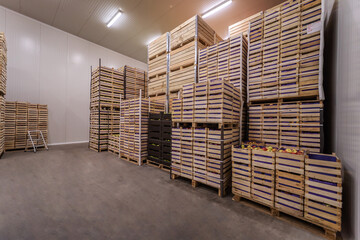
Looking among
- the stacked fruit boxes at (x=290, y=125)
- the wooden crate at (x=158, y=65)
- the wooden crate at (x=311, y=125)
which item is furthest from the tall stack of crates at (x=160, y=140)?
the wooden crate at (x=311, y=125)

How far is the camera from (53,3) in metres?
8.67

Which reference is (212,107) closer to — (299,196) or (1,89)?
(299,196)

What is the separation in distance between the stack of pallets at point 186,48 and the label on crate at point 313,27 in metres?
3.37

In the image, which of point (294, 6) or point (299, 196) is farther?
point (294, 6)

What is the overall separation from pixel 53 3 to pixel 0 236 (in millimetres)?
11089

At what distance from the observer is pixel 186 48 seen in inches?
255

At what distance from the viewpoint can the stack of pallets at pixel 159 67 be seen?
24.0 ft

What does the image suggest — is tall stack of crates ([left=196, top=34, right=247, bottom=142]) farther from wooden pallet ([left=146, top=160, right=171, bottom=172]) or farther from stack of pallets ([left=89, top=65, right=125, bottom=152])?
stack of pallets ([left=89, top=65, right=125, bottom=152])

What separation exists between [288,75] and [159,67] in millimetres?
5273

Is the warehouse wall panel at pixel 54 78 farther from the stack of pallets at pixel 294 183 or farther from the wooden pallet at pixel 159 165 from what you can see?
the stack of pallets at pixel 294 183

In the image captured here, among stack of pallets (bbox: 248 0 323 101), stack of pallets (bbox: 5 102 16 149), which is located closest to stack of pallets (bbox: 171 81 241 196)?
stack of pallets (bbox: 248 0 323 101)

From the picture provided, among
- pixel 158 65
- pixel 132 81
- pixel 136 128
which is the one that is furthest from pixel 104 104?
pixel 158 65

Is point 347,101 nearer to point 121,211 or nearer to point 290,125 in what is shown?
point 290,125

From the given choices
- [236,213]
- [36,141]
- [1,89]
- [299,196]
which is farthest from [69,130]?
[299,196]
